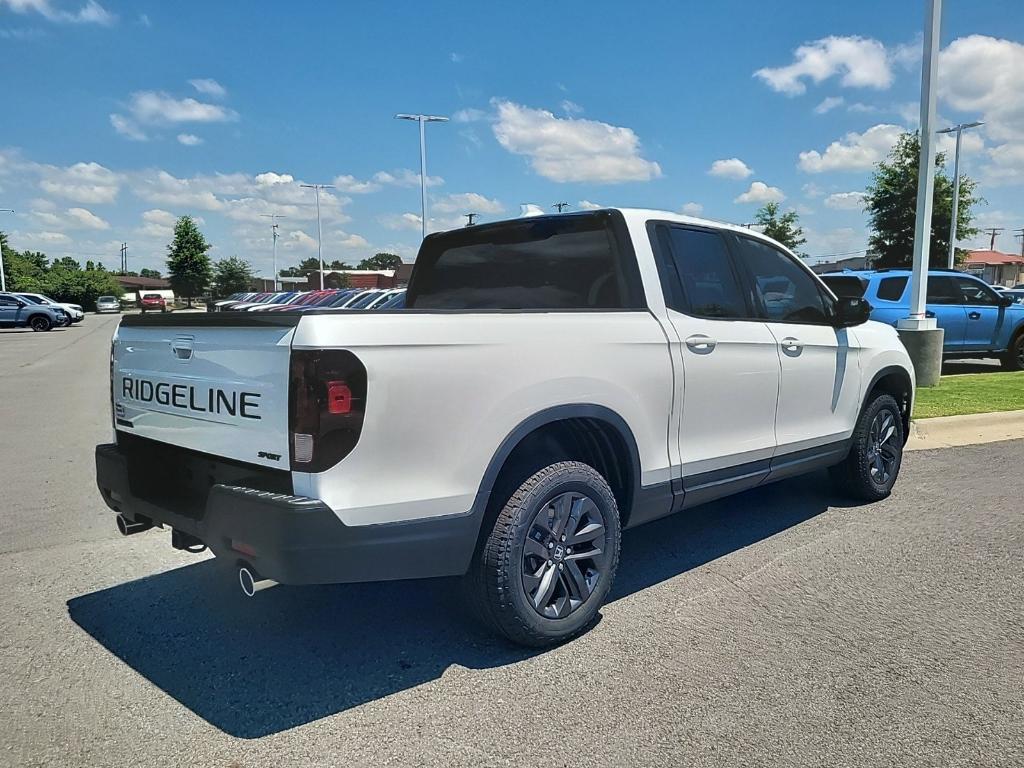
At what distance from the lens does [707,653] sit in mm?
3242

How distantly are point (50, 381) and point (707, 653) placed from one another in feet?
46.8

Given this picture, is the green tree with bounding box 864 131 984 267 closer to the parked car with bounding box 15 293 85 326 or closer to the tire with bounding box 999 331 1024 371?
the tire with bounding box 999 331 1024 371

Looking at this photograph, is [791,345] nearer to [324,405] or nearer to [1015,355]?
[324,405]

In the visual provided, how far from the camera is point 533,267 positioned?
4.27m

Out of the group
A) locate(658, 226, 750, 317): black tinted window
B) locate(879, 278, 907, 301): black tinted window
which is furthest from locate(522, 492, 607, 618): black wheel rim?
locate(879, 278, 907, 301): black tinted window

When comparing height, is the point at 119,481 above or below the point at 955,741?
above

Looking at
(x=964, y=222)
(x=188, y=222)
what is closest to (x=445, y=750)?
(x=964, y=222)

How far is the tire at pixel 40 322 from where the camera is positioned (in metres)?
35.0

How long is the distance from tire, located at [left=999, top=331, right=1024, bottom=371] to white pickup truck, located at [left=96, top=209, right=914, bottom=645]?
1103 cm

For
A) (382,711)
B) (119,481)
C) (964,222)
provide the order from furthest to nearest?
1. (964,222)
2. (119,481)
3. (382,711)

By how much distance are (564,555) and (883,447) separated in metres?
3.44

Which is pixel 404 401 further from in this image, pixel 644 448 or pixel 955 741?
pixel 955 741

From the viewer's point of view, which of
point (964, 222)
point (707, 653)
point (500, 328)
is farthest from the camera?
point (964, 222)

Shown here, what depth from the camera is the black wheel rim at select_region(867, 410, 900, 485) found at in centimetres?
549
